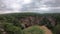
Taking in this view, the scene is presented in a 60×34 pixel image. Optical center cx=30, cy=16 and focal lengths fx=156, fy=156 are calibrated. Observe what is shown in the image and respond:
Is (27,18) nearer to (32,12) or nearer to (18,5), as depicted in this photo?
(32,12)

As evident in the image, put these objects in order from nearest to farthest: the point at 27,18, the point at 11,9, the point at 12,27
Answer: the point at 12,27
the point at 27,18
the point at 11,9

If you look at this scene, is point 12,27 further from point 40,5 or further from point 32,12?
point 40,5

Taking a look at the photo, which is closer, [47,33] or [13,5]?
[47,33]

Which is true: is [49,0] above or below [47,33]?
above

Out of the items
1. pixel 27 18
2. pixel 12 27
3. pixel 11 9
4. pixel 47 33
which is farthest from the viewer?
pixel 11 9

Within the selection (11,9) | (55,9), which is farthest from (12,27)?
(55,9)

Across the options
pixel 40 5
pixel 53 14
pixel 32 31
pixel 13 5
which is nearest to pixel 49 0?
pixel 40 5

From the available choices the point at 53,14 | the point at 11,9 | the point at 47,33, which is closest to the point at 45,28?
the point at 47,33

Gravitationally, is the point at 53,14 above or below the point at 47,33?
above

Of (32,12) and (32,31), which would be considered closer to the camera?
(32,31)
